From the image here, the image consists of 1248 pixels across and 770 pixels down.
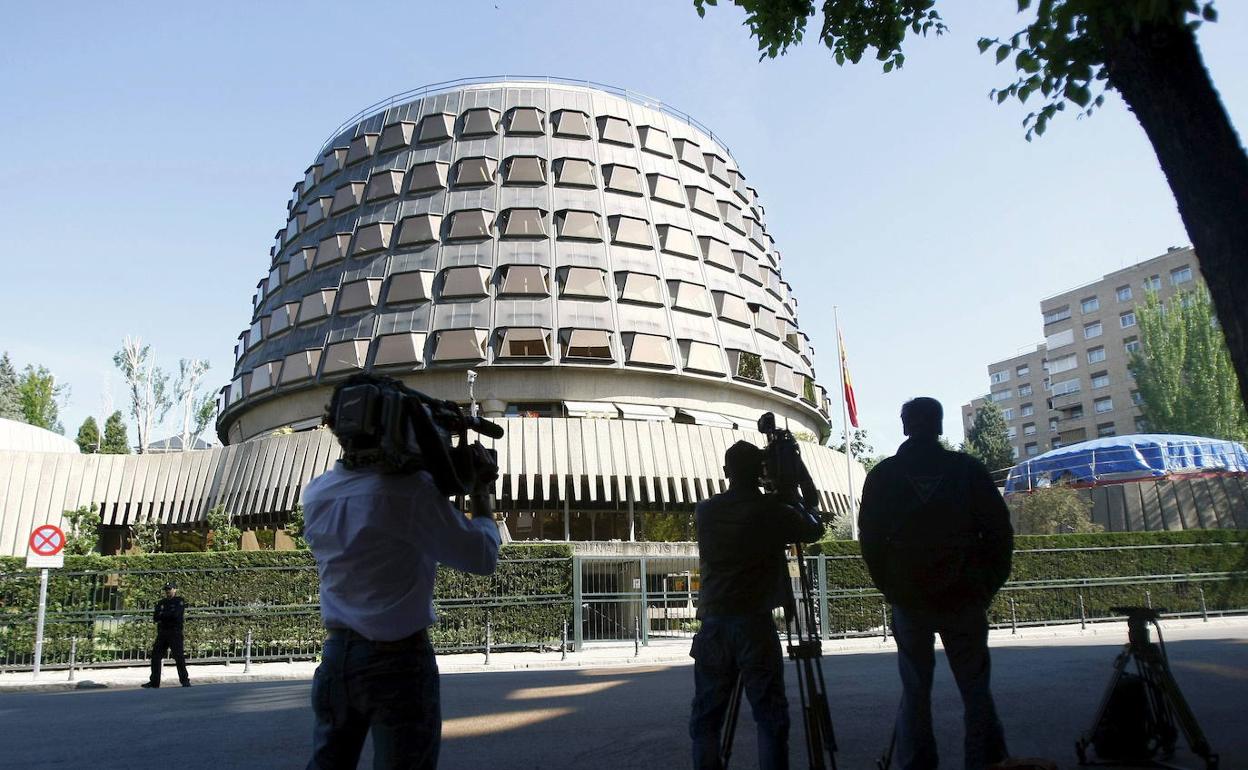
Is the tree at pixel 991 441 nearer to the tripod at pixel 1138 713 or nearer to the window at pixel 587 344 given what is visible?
the window at pixel 587 344

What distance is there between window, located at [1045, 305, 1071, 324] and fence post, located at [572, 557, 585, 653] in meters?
85.7

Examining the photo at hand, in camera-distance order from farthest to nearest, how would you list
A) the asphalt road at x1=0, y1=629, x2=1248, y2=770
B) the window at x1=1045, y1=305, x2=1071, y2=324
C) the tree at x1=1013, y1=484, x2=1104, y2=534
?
the window at x1=1045, y1=305, x2=1071, y2=324 < the tree at x1=1013, y1=484, x2=1104, y2=534 < the asphalt road at x1=0, y1=629, x2=1248, y2=770

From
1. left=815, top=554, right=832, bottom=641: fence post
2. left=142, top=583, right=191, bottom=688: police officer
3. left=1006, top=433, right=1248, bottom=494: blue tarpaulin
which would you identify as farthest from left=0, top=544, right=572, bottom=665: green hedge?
left=1006, top=433, right=1248, bottom=494: blue tarpaulin

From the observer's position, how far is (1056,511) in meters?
39.3

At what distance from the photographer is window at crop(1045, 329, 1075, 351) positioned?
3588 inches

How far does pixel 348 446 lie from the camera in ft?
11.2

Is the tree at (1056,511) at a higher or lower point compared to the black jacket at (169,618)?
higher

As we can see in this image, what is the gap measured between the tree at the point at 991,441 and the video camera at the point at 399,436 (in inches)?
3226

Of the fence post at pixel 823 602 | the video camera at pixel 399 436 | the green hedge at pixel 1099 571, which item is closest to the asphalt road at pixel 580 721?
the video camera at pixel 399 436

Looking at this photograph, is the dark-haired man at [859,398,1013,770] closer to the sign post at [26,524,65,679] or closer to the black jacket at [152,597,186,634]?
the black jacket at [152,597,186,634]

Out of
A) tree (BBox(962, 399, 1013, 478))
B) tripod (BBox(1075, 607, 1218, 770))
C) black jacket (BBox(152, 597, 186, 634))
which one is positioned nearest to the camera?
tripod (BBox(1075, 607, 1218, 770))

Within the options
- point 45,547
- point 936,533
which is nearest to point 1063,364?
point 45,547

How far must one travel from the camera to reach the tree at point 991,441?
263 ft

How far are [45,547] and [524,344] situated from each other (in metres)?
21.8
